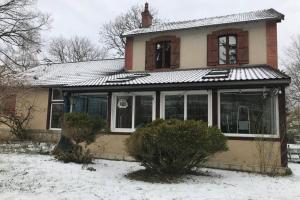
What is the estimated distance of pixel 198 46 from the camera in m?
14.8

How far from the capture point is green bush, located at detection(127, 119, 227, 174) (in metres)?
8.15

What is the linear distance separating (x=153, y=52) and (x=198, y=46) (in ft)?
7.39

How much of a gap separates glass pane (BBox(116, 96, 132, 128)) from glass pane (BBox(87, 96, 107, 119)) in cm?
69

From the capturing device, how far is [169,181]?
27.1 feet

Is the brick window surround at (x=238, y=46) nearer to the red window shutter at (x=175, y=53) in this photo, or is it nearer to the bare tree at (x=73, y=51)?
the red window shutter at (x=175, y=53)

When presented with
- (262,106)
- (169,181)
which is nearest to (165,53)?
(262,106)

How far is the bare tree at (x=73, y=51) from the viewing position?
43.8 metres

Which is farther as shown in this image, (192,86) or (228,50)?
(228,50)

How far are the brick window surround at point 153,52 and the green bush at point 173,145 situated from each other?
21.5 feet

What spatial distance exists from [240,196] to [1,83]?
32.4 feet

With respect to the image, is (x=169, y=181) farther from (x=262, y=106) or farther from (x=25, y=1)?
(x=25, y=1)

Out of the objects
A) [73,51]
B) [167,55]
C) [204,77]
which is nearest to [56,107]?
[167,55]

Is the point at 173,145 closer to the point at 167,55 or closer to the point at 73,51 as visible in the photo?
the point at 167,55

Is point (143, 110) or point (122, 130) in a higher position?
point (143, 110)
